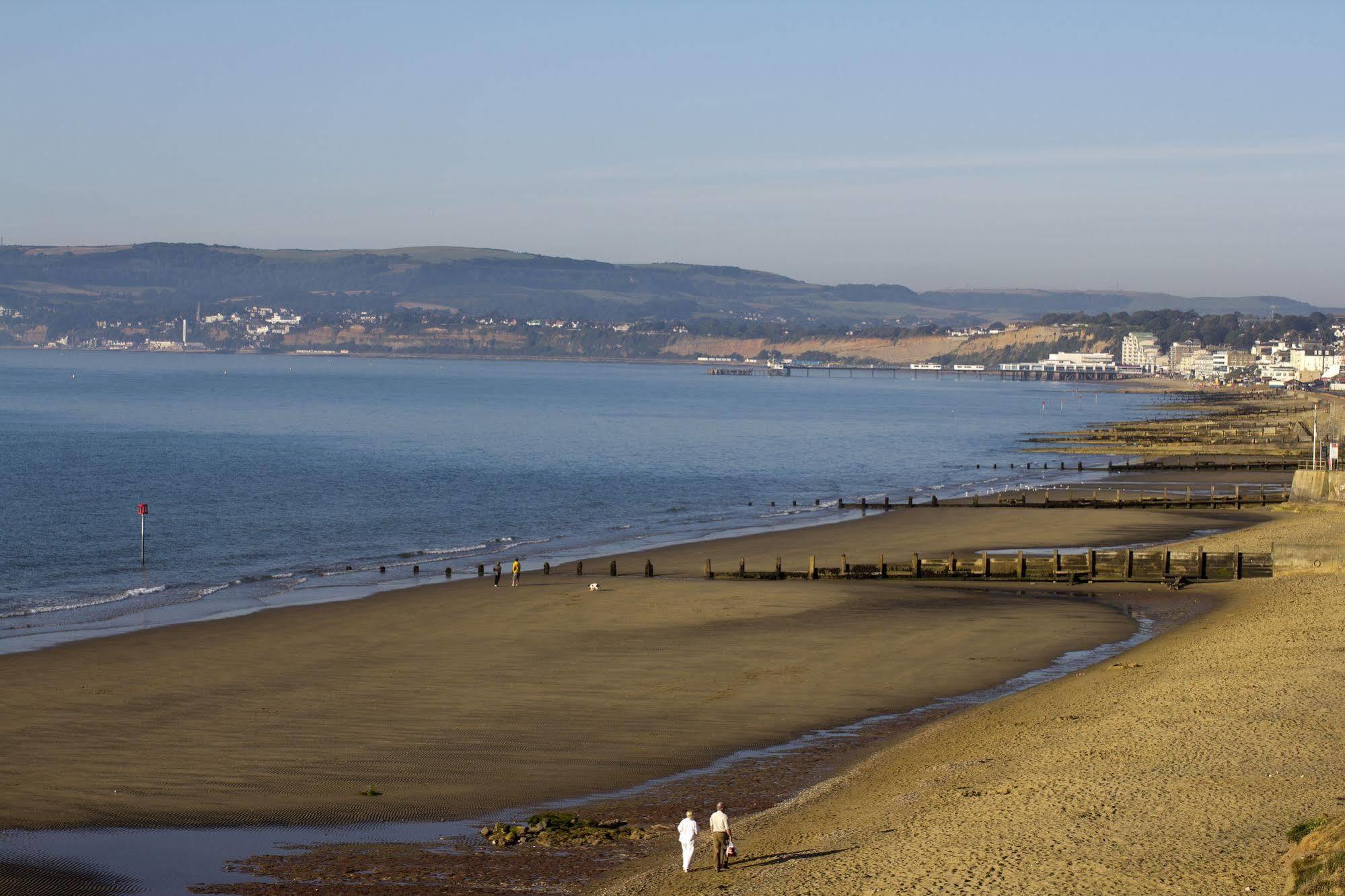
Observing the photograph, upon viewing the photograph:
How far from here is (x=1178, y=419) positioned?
153000 millimetres

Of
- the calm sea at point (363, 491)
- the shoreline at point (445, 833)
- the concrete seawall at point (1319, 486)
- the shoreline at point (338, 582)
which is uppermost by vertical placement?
the concrete seawall at point (1319, 486)

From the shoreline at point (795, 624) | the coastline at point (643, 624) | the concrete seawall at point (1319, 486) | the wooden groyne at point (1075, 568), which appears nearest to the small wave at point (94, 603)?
the coastline at point (643, 624)

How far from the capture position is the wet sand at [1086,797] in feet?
55.1

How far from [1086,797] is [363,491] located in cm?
6380

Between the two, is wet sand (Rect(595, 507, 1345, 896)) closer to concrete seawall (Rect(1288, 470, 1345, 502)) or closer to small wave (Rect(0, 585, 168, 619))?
small wave (Rect(0, 585, 168, 619))

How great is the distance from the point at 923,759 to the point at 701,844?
19.3 ft

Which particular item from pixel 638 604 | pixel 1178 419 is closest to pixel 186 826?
pixel 638 604

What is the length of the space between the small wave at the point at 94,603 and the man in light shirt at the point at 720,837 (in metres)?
29.4

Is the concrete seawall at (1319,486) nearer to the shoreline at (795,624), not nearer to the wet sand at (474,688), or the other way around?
the shoreline at (795,624)

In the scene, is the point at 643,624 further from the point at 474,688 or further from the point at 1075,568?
the point at 1075,568

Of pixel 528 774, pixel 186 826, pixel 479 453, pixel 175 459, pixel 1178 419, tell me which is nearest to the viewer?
pixel 186 826

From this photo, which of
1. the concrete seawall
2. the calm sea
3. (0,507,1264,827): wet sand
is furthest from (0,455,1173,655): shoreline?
the concrete seawall

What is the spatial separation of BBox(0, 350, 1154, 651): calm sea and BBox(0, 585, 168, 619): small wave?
0.42 ft

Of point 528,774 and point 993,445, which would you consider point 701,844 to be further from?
point 993,445
